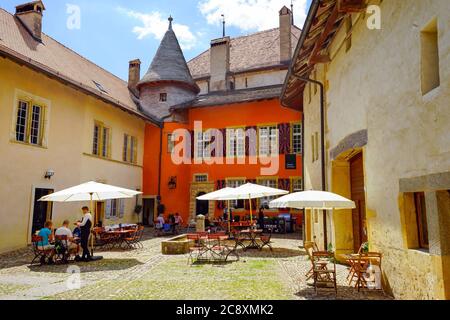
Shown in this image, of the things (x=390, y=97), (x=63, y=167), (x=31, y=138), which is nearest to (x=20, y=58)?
(x=31, y=138)

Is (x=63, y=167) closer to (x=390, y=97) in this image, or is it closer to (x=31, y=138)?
(x=31, y=138)

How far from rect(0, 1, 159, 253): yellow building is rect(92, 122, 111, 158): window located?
49mm

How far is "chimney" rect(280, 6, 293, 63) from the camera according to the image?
23.5 metres

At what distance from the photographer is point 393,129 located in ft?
19.1

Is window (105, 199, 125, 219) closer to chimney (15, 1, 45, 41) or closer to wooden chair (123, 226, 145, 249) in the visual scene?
wooden chair (123, 226, 145, 249)

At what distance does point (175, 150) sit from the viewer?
864 inches

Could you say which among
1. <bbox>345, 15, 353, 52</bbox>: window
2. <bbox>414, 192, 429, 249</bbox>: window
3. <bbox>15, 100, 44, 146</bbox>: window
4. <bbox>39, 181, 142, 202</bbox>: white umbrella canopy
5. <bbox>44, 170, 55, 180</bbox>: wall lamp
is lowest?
<bbox>414, 192, 429, 249</bbox>: window

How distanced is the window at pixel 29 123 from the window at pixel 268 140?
11416 millimetres

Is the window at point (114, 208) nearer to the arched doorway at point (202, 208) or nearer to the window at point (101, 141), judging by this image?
the window at point (101, 141)

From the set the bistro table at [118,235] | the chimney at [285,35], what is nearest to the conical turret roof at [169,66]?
the chimney at [285,35]

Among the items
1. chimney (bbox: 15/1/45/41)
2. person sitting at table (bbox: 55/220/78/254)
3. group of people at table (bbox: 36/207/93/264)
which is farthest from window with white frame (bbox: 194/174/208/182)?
person sitting at table (bbox: 55/220/78/254)

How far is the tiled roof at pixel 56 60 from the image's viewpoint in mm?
13047
